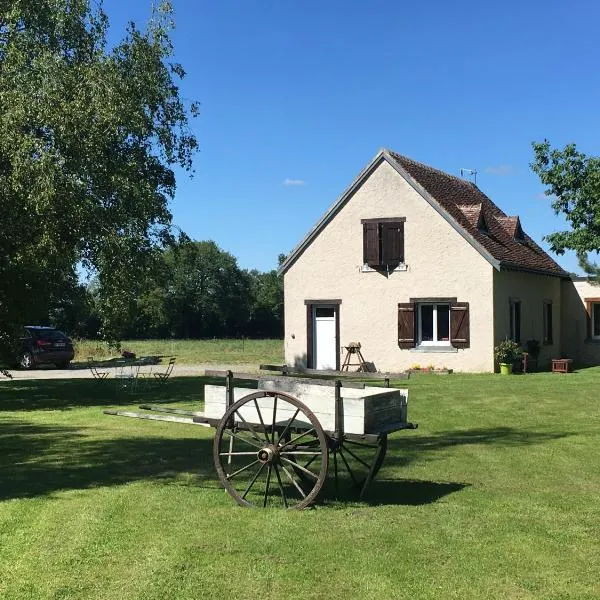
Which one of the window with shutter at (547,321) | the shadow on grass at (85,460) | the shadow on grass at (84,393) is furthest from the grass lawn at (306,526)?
the window with shutter at (547,321)

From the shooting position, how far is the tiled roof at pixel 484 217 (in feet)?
72.7

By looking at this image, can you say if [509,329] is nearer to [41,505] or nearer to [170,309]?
[41,505]

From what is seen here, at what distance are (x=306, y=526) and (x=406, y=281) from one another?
1726 centimetres

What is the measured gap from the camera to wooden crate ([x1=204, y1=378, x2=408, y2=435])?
6004mm

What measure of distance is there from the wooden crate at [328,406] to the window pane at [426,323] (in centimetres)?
1596

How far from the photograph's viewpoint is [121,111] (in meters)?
14.2

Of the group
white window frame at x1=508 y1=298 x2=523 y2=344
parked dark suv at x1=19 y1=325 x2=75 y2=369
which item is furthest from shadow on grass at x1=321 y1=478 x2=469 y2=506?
parked dark suv at x1=19 y1=325 x2=75 y2=369

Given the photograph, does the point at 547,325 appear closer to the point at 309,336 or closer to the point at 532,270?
the point at 532,270

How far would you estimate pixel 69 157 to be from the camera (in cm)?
1370

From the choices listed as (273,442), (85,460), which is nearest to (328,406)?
(273,442)

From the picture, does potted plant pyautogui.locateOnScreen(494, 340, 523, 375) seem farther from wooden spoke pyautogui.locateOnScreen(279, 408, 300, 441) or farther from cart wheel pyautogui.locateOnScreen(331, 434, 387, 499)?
wooden spoke pyautogui.locateOnScreen(279, 408, 300, 441)

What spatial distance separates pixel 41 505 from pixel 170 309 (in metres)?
62.1

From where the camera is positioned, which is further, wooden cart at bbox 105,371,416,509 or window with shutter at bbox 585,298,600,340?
window with shutter at bbox 585,298,600,340

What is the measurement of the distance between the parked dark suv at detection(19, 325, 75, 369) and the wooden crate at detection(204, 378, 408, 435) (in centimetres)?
2051
